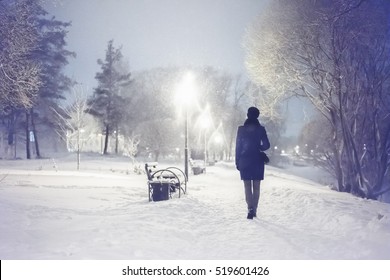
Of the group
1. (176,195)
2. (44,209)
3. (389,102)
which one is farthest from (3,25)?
(389,102)

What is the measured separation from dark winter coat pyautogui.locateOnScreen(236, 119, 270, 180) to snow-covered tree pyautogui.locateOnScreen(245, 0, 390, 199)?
8623mm

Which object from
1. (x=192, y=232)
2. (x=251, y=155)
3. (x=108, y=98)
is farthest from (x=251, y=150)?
(x=108, y=98)

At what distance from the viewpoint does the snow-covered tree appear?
46.0ft

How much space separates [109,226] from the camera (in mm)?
5781

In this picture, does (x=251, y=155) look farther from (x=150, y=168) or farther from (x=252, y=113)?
(x=150, y=168)

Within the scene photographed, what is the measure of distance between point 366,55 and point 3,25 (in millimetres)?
14965

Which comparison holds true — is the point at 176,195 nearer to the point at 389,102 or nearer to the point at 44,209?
the point at 44,209

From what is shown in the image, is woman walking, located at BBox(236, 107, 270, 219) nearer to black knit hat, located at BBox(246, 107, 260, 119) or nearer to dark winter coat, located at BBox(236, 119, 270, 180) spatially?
dark winter coat, located at BBox(236, 119, 270, 180)

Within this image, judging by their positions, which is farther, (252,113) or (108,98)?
(108,98)

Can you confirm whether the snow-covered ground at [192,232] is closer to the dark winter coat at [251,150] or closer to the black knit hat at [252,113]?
the dark winter coat at [251,150]

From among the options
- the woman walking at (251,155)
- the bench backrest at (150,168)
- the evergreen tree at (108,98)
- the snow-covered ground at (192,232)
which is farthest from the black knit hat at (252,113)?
the evergreen tree at (108,98)

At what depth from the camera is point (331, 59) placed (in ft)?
47.9

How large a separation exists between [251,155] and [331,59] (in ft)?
32.7

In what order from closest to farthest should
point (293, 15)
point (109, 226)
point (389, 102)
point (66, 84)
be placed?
point (109, 226) < point (293, 15) < point (389, 102) < point (66, 84)
